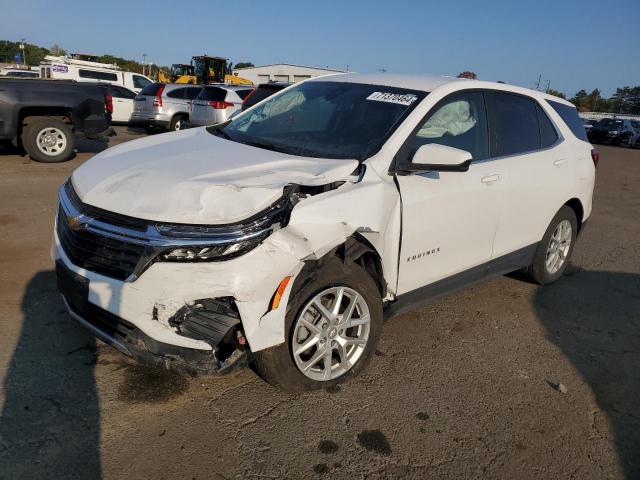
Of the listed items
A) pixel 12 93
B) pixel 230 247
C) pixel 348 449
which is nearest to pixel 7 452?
pixel 230 247

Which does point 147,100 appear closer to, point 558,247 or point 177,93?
point 177,93

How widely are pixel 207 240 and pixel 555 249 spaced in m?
3.69

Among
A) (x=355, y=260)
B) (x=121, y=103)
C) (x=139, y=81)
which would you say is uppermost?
(x=139, y=81)

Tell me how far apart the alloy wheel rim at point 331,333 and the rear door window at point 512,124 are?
1735mm

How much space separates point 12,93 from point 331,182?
838cm

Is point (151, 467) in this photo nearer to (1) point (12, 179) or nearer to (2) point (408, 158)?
(2) point (408, 158)

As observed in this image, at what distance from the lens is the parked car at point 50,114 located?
29.3 feet

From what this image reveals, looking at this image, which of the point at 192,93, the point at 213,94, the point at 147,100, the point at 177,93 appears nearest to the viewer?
the point at 213,94

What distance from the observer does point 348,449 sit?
260 centimetres

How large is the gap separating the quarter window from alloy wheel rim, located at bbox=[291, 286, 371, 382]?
1143mm

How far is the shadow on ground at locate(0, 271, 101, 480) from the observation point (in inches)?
93.4

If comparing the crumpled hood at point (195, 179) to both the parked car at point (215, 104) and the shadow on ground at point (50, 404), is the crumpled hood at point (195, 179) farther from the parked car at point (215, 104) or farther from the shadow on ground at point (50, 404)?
the parked car at point (215, 104)

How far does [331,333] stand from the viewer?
2939 mm

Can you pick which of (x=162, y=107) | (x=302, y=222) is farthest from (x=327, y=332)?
(x=162, y=107)
